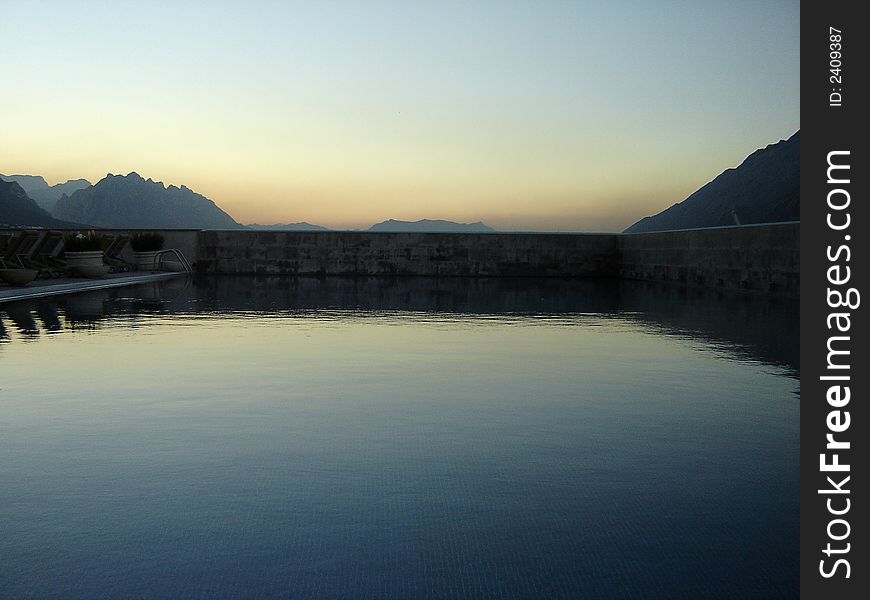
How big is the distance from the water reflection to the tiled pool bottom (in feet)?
4.27

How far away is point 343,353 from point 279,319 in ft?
12.3

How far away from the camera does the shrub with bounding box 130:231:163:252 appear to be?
25.2m


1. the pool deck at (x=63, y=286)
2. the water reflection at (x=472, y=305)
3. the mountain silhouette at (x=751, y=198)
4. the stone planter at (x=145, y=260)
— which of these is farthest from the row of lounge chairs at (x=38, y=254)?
the mountain silhouette at (x=751, y=198)

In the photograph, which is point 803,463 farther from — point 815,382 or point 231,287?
point 231,287

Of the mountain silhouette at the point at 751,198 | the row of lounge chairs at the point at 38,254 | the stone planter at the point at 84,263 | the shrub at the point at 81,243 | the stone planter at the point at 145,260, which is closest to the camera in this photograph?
the row of lounge chairs at the point at 38,254

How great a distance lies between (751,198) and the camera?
188 metres

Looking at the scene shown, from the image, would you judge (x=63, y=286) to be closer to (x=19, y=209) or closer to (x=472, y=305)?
(x=472, y=305)

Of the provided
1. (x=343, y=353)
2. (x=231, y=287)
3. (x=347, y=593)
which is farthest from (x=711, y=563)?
(x=231, y=287)

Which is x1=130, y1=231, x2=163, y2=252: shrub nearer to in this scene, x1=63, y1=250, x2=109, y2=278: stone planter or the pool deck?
the pool deck

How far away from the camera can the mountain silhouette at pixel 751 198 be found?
17838 cm

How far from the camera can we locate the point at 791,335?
32.8 ft

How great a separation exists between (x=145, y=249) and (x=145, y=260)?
19.2 inches

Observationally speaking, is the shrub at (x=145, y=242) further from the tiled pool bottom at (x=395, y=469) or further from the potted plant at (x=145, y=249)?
the tiled pool bottom at (x=395, y=469)

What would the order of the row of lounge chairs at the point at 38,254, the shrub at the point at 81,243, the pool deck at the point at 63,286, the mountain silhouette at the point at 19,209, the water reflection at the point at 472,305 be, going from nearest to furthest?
the water reflection at the point at 472,305 → the pool deck at the point at 63,286 → the row of lounge chairs at the point at 38,254 → the shrub at the point at 81,243 → the mountain silhouette at the point at 19,209
